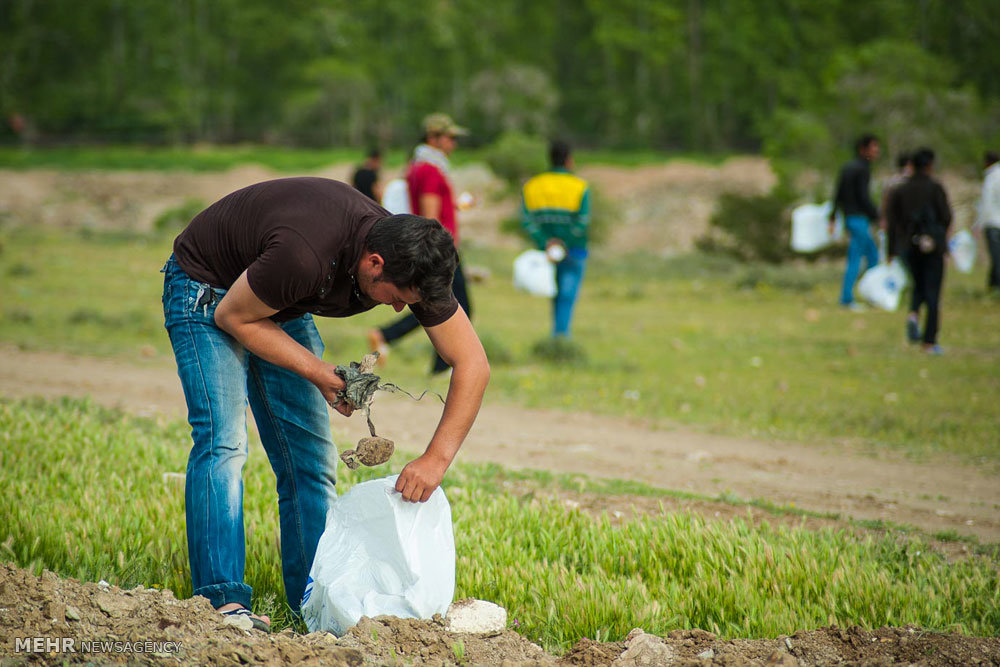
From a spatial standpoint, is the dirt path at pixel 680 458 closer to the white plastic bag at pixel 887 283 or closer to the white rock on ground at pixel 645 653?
the white rock on ground at pixel 645 653

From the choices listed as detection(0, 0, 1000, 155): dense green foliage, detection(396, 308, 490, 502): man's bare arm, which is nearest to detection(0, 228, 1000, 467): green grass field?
detection(396, 308, 490, 502): man's bare arm

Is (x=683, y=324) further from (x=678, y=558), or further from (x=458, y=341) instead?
(x=458, y=341)

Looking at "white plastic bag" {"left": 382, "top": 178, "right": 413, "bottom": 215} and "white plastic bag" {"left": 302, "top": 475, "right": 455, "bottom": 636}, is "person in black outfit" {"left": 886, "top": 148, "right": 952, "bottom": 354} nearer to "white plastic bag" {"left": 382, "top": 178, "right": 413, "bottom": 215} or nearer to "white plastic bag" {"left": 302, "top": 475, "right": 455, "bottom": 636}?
"white plastic bag" {"left": 382, "top": 178, "right": 413, "bottom": 215}

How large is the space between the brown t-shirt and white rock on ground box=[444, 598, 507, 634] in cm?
108

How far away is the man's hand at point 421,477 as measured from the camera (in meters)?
3.37

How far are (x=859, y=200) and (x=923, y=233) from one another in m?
2.09

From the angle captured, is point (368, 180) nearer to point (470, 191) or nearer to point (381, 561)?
point (381, 561)

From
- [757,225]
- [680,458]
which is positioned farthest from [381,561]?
[757,225]

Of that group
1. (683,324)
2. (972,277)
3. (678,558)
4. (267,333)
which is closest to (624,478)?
(678,558)

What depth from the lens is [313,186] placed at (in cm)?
338

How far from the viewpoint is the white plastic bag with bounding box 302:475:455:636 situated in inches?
134

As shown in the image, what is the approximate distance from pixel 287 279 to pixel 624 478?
360 centimetres

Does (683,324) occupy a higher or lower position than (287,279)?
lower

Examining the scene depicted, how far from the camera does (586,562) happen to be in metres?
4.39
